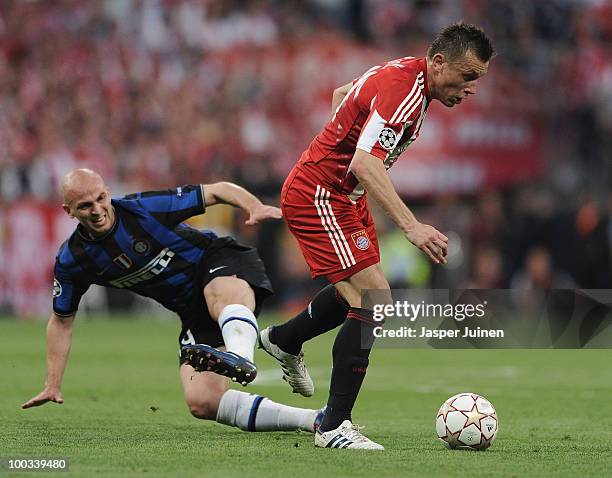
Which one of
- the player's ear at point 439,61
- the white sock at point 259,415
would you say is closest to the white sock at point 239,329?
the white sock at point 259,415

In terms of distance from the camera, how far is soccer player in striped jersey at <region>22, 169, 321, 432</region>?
6641 millimetres

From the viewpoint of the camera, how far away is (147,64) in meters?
21.8

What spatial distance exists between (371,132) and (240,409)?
192 centimetres

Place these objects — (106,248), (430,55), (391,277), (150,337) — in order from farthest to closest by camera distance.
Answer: (391,277), (150,337), (106,248), (430,55)

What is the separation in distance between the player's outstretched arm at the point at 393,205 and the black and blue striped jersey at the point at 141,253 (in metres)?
1.53

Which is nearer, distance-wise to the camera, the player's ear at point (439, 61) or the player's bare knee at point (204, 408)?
the player's ear at point (439, 61)

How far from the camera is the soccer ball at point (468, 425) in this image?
5.94 metres

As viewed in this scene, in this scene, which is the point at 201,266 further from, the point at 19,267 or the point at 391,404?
the point at 19,267

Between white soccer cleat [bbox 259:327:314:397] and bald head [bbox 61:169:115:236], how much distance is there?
118 centimetres

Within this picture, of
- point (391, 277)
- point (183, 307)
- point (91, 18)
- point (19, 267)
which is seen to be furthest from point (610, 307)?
point (91, 18)

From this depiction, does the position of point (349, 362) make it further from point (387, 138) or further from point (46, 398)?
point (46, 398)

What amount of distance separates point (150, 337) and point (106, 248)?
842 centimetres

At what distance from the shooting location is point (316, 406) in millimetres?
8438

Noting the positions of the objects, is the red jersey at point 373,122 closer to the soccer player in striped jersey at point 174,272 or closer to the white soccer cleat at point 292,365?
the soccer player in striped jersey at point 174,272
